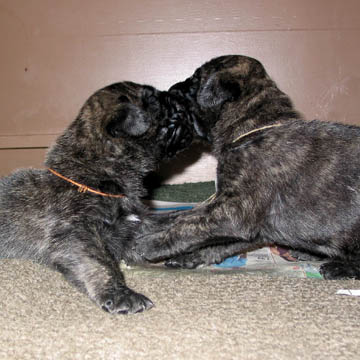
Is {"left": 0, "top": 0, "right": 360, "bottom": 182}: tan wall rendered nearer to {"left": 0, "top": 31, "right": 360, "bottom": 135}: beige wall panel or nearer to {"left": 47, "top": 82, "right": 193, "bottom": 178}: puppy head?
{"left": 0, "top": 31, "right": 360, "bottom": 135}: beige wall panel

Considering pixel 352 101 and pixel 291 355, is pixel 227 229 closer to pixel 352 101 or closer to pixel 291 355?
pixel 291 355

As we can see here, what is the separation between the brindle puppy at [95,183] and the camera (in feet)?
8.45

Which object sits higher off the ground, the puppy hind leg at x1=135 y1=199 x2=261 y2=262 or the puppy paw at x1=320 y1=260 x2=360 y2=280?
the puppy hind leg at x1=135 y1=199 x2=261 y2=262

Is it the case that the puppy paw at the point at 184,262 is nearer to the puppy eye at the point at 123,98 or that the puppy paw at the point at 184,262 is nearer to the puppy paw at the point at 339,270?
the puppy paw at the point at 339,270

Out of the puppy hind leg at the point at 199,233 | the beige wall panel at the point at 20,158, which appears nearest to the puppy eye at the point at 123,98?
the puppy hind leg at the point at 199,233

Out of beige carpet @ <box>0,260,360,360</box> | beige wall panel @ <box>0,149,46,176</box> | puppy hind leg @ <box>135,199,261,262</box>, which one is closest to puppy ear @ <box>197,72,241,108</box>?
puppy hind leg @ <box>135,199,261,262</box>

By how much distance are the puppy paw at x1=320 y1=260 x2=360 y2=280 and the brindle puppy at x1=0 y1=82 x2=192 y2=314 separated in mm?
1127

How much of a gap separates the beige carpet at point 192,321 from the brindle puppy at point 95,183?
263mm

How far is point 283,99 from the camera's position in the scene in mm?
2902

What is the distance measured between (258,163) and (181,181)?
223 cm

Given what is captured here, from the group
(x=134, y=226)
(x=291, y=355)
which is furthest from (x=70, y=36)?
(x=291, y=355)

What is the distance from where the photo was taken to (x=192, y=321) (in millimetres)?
1903

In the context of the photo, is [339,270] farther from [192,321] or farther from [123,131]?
[123,131]

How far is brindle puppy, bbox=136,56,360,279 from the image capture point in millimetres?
2479
